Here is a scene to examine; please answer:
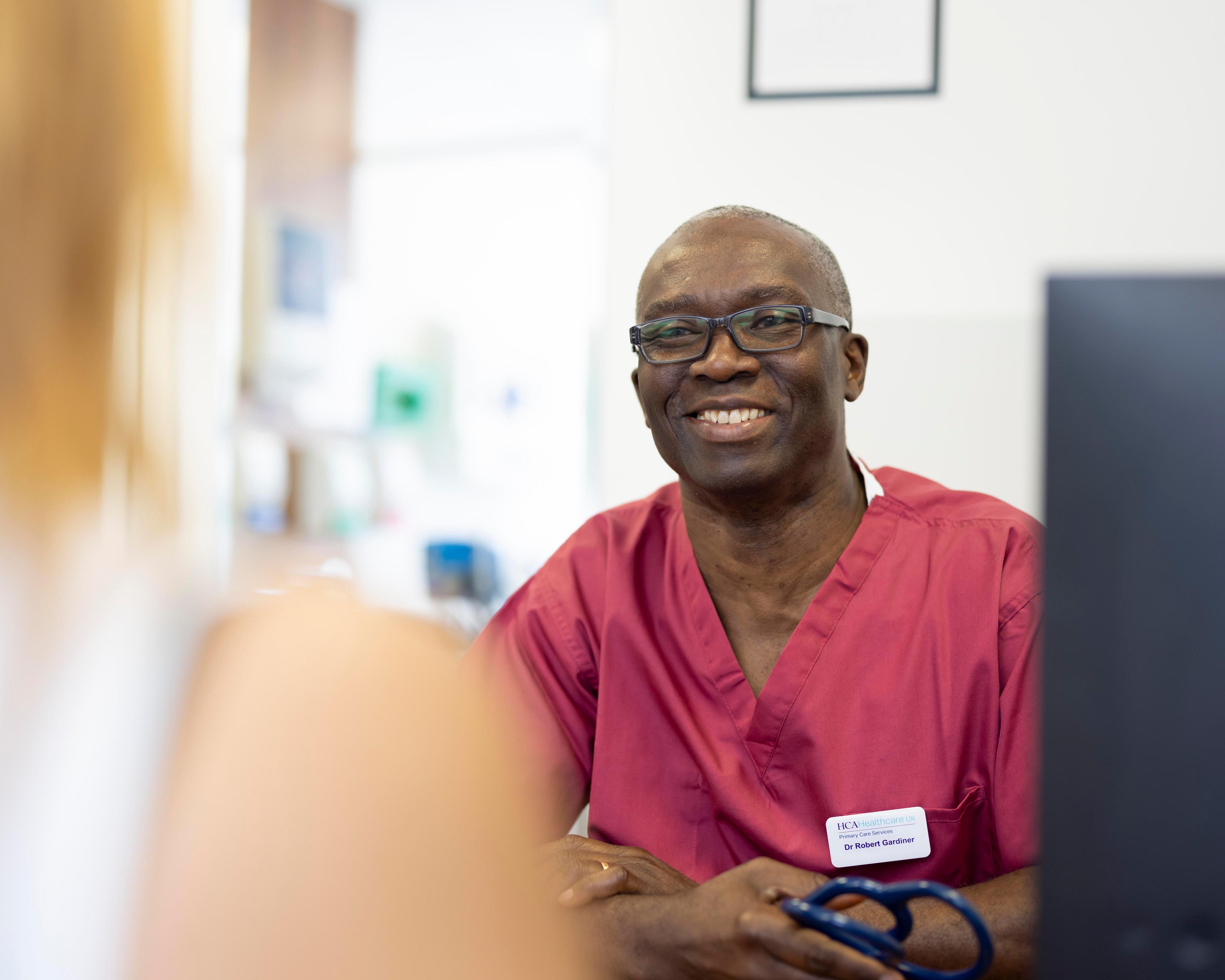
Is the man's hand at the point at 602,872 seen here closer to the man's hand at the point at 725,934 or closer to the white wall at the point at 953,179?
the man's hand at the point at 725,934

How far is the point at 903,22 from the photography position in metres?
1.71

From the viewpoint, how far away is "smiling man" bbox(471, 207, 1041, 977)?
1094mm

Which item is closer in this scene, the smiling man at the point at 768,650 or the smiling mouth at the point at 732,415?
the smiling man at the point at 768,650

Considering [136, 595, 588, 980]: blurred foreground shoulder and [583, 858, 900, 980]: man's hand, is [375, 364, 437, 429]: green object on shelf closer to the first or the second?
[583, 858, 900, 980]: man's hand

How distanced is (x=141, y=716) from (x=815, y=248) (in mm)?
1132

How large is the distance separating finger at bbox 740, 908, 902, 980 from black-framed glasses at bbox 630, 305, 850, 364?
70 cm

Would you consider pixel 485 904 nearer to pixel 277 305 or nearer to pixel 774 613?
pixel 774 613

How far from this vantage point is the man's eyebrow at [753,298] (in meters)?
1.29

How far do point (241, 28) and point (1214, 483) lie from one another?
2.18 meters

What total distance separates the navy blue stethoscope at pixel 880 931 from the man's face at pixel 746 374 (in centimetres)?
64

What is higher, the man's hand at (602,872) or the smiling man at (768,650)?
the smiling man at (768,650)

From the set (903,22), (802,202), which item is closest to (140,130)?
(802,202)

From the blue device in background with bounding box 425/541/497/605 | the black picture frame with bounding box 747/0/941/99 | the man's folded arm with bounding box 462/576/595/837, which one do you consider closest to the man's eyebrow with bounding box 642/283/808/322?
the man's folded arm with bounding box 462/576/595/837

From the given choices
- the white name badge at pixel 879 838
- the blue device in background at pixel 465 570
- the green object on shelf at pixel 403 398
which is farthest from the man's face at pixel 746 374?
the green object on shelf at pixel 403 398
